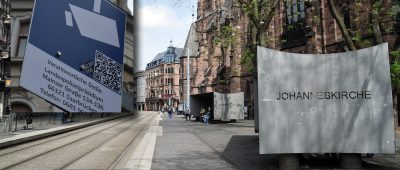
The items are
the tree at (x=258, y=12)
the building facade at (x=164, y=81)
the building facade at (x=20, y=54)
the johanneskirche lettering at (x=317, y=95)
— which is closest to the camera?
the building facade at (x=20, y=54)

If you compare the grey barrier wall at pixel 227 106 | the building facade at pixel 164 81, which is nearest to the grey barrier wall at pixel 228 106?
the grey barrier wall at pixel 227 106

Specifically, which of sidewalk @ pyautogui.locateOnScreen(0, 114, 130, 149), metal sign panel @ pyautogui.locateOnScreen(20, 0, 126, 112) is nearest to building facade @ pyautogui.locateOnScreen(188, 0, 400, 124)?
sidewalk @ pyautogui.locateOnScreen(0, 114, 130, 149)

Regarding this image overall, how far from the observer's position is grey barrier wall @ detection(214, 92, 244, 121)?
31812mm

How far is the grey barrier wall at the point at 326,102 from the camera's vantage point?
8141mm

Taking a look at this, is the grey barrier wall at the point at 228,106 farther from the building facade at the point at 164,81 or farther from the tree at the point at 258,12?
the building facade at the point at 164,81

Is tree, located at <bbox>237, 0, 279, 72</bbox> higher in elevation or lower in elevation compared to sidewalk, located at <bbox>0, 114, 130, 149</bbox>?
higher

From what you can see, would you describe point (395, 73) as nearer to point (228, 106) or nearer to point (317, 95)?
point (317, 95)

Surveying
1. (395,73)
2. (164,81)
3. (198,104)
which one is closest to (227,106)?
(198,104)

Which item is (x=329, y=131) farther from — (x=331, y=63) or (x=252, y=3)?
(x=252, y=3)

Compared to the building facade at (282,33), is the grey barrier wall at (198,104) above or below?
below

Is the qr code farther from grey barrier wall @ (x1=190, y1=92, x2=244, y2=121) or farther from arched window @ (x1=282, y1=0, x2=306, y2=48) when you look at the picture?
arched window @ (x1=282, y1=0, x2=306, y2=48)

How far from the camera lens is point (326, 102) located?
27.3 feet

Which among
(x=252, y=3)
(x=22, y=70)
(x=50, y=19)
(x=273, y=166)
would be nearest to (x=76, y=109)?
(x=22, y=70)

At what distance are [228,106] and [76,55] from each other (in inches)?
1067
